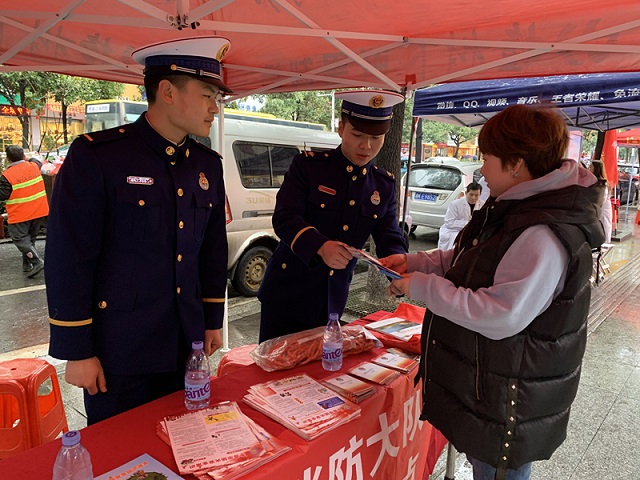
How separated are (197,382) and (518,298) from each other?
3.55ft

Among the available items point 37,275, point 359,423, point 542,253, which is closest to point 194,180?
point 359,423

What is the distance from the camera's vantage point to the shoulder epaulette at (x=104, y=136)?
1575mm

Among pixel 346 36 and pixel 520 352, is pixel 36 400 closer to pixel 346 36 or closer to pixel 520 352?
pixel 520 352

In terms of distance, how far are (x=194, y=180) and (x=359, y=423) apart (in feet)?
3.59

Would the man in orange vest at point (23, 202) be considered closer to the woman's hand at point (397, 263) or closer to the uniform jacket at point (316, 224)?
the uniform jacket at point (316, 224)

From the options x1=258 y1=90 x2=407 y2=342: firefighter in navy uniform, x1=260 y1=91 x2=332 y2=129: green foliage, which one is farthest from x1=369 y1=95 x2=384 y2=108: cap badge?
x1=260 y1=91 x2=332 y2=129: green foliage

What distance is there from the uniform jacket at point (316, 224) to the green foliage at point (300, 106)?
50.4 ft

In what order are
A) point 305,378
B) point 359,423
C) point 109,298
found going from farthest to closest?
point 305,378
point 359,423
point 109,298

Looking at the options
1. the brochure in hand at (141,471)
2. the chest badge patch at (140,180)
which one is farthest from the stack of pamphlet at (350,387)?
the chest badge patch at (140,180)

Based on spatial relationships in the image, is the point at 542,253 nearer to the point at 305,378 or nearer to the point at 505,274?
the point at 505,274

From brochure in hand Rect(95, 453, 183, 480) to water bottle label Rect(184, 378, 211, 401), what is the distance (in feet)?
0.96

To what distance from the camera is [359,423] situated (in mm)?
1710

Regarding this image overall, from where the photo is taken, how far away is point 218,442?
1434 millimetres

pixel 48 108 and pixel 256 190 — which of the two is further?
pixel 48 108
